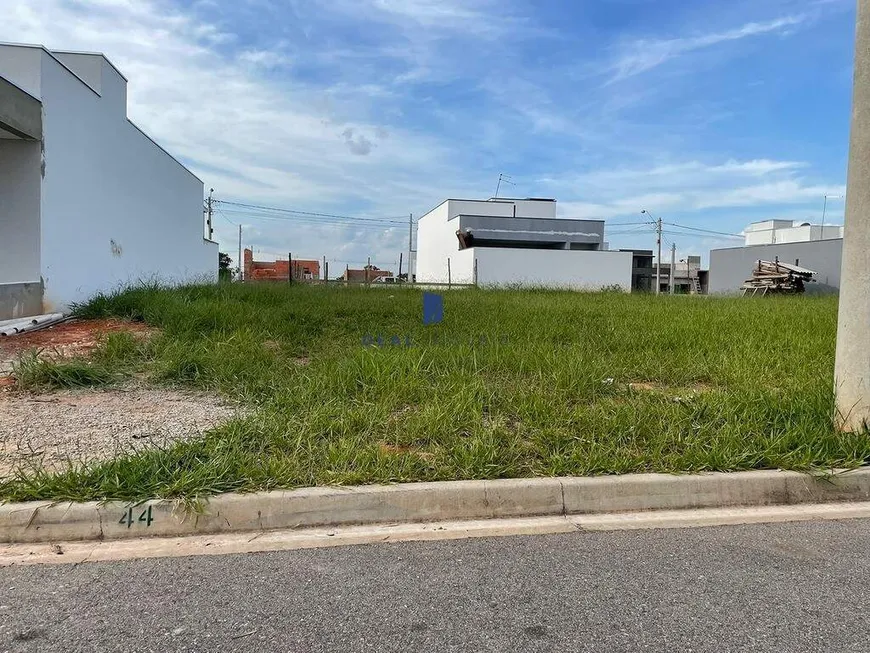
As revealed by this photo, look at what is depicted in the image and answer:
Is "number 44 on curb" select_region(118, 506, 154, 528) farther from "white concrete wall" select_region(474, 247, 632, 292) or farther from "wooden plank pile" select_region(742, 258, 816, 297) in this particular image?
"white concrete wall" select_region(474, 247, 632, 292)

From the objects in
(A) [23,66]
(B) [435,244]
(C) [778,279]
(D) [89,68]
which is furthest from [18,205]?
(B) [435,244]

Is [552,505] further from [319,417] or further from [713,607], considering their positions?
[319,417]

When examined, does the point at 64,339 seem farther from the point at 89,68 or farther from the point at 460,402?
the point at 89,68

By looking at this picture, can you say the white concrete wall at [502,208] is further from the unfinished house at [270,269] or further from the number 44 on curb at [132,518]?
the number 44 on curb at [132,518]

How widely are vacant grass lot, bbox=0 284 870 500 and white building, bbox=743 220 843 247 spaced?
52.1m

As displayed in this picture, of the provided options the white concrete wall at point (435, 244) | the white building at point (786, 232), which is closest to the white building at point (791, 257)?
the white building at point (786, 232)

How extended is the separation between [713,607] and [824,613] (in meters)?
0.49

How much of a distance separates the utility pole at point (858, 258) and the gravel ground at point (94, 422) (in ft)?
16.4

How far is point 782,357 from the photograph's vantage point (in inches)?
292

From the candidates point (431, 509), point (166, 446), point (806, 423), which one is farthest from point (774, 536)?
point (166, 446)

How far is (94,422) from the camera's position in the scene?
16.0ft

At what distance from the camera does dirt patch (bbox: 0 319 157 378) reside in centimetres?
719

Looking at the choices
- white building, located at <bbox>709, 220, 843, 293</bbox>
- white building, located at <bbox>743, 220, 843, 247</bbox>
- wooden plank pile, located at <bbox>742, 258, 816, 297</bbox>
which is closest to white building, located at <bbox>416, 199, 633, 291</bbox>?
white building, located at <bbox>709, 220, 843, 293</bbox>

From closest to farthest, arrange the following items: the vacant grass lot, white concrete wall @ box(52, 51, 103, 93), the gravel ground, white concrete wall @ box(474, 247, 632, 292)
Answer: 1. the vacant grass lot
2. the gravel ground
3. white concrete wall @ box(52, 51, 103, 93)
4. white concrete wall @ box(474, 247, 632, 292)
